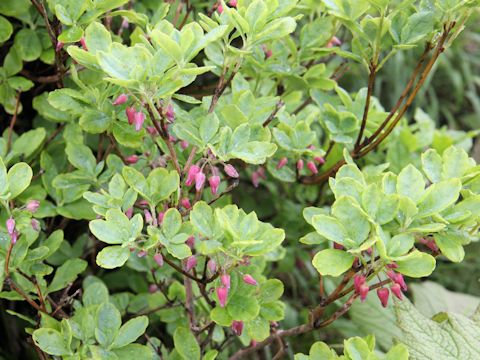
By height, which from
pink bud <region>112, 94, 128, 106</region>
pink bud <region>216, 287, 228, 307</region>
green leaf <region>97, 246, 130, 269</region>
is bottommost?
pink bud <region>216, 287, 228, 307</region>

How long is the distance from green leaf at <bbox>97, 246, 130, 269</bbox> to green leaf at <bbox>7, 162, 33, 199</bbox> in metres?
0.18

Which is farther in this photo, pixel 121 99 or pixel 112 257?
pixel 121 99

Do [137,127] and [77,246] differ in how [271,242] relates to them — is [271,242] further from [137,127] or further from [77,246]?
[77,246]

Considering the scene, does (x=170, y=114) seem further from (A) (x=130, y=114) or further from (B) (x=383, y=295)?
(B) (x=383, y=295)

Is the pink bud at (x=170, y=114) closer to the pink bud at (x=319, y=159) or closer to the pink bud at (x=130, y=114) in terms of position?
the pink bud at (x=130, y=114)

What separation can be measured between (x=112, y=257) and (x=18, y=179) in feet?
0.70

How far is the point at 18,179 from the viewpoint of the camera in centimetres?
101

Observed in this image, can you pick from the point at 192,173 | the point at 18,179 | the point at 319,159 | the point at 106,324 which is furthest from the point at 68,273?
the point at 319,159

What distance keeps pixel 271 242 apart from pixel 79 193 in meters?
0.48

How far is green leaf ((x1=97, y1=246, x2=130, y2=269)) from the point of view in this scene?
0.92 m

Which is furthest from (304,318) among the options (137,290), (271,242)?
(271,242)

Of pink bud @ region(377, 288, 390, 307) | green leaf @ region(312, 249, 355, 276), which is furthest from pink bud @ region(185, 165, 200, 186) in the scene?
pink bud @ region(377, 288, 390, 307)

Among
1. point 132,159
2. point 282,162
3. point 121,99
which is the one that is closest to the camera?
point 121,99

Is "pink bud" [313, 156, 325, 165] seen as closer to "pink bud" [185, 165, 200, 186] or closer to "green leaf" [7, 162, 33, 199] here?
"pink bud" [185, 165, 200, 186]
